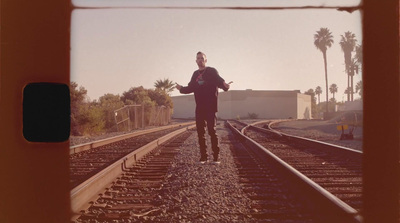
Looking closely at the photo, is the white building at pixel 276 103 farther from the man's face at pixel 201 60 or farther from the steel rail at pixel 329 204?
the steel rail at pixel 329 204

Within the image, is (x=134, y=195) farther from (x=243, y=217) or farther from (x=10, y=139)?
(x=10, y=139)

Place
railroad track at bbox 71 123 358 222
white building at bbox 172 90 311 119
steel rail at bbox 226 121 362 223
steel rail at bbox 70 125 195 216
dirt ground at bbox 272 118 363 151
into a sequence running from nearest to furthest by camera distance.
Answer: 1. steel rail at bbox 226 121 362 223
2. railroad track at bbox 71 123 358 222
3. steel rail at bbox 70 125 195 216
4. dirt ground at bbox 272 118 363 151
5. white building at bbox 172 90 311 119

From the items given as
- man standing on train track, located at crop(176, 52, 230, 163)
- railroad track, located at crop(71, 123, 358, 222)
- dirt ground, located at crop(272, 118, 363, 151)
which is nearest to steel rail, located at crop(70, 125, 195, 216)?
railroad track, located at crop(71, 123, 358, 222)

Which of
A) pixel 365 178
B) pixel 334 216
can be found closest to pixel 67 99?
pixel 334 216

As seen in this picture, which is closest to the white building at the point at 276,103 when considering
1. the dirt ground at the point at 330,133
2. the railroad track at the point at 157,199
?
the dirt ground at the point at 330,133

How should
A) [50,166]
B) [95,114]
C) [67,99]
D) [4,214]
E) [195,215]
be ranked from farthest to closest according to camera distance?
1. [95,114]
2. [50,166]
3. [195,215]
4. [67,99]
5. [4,214]

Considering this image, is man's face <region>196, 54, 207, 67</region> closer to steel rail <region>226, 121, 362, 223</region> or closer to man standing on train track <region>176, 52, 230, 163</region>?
man standing on train track <region>176, 52, 230, 163</region>

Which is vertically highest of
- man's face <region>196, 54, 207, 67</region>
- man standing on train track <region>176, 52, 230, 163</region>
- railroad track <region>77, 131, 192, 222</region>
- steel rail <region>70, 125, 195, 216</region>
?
man's face <region>196, 54, 207, 67</region>

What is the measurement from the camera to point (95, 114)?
14.1 metres

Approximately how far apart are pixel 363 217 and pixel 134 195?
2172mm

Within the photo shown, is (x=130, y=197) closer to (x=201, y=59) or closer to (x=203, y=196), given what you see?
(x=203, y=196)

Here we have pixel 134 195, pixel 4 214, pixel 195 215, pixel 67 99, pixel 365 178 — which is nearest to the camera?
pixel 4 214

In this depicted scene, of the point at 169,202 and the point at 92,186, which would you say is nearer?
the point at 169,202

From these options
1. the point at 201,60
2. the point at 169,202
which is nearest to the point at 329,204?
the point at 169,202
